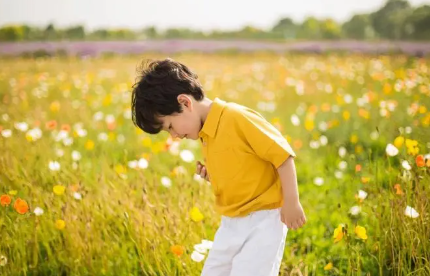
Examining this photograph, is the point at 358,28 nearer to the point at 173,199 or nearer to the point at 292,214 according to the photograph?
the point at 173,199

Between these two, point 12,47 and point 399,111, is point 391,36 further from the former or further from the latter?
point 12,47

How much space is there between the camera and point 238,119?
159 cm

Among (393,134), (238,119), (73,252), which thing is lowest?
(73,252)

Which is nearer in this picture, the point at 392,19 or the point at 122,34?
the point at 392,19

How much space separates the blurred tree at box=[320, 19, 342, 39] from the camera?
1339 cm

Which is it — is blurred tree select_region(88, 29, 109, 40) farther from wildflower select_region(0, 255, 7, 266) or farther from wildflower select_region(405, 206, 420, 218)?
wildflower select_region(405, 206, 420, 218)

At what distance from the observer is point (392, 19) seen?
8734 millimetres

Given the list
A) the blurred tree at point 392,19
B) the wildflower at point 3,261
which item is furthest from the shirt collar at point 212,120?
the blurred tree at point 392,19

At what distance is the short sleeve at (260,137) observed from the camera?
1519mm

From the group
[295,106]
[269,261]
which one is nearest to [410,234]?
[269,261]

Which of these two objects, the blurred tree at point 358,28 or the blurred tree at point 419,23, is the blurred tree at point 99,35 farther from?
the blurred tree at point 419,23

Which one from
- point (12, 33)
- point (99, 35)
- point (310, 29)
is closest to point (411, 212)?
point (12, 33)

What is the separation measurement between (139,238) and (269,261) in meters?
0.76

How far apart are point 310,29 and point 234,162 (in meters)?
12.8
